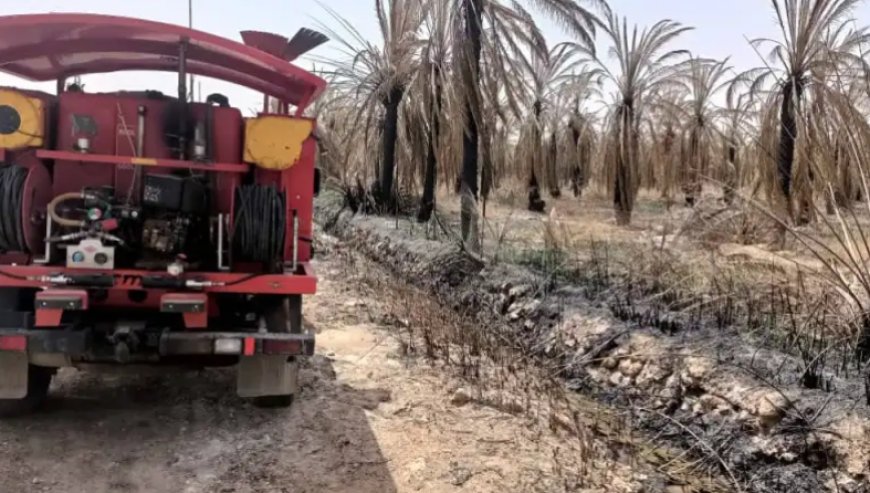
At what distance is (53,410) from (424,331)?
3.25 metres

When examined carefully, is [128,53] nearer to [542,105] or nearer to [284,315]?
[284,315]

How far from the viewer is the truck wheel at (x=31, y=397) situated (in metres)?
4.20

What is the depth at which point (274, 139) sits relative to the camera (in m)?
4.26

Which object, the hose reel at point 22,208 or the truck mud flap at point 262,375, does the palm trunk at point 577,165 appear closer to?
the truck mud flap at point 262,375

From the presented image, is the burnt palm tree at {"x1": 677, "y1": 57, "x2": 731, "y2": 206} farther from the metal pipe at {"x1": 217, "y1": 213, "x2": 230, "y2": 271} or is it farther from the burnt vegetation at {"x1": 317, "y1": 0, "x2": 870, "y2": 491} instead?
the metal pipe at {"x1": 217, "y1": 213, "x2": 230, "y2": 271}

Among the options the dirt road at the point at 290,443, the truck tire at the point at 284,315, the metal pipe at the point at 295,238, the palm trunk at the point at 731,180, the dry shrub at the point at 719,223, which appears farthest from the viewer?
the dry shrub at the point at 719,223

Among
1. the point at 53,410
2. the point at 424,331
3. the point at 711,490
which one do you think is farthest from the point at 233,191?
the point at 711,490

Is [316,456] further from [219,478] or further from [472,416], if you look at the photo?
[472,416]

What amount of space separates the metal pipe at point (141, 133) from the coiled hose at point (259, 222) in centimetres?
73

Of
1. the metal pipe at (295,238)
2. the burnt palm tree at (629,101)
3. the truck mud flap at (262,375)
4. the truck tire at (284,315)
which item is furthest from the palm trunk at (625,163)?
the truck mud flap at (262,375)

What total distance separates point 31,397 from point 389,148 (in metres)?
13.5

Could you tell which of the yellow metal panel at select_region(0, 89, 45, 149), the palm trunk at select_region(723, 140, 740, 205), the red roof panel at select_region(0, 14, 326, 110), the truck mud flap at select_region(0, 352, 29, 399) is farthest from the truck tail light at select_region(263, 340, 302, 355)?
the palm trunk at select_region(723, 140, 740, 205)

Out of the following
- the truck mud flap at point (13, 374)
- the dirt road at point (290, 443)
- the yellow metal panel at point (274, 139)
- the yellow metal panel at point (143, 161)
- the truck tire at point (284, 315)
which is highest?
the yellow metal panel at point (274, 139)

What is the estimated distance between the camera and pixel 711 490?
13.6ft
